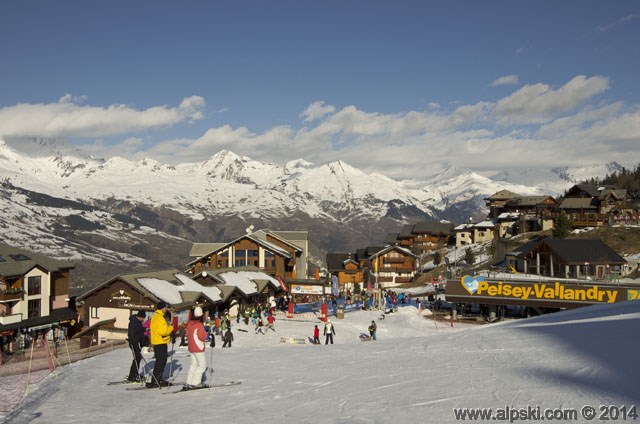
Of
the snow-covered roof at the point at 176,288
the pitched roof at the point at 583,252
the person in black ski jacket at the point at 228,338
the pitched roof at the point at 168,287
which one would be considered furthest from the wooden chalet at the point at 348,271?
the person in black ski jacket at the point at 228,338

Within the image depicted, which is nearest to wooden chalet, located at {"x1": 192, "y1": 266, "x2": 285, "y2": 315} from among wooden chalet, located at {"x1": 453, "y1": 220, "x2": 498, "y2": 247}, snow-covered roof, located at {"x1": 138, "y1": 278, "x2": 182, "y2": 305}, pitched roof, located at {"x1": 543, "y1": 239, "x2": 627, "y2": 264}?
snow-covered roof, located at {"x1": 138, "y1": 278, "x2": 182, "y2": 305}

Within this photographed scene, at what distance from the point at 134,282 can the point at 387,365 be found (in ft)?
103

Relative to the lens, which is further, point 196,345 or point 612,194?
point 612,194

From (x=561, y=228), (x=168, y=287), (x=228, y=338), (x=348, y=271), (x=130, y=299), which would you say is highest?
(x=561, y=228)

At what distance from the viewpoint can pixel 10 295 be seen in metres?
46.5

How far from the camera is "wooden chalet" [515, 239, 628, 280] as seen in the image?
Result: 2167 inches

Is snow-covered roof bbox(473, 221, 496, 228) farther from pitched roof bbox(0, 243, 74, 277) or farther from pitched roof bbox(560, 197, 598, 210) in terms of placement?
pitched roof bbox(0, 243, 74, 277)

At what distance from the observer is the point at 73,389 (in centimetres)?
1222

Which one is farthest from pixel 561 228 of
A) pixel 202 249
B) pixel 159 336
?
pixel 159 336

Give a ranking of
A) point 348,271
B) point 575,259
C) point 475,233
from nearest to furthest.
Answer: point 575,259 < point 348,271 < point 475,233

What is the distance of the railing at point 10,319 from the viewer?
43.1m

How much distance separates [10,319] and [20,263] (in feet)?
22.6

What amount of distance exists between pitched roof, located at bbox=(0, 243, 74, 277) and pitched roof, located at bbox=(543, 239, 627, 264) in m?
50.2

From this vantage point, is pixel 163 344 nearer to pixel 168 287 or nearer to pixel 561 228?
pixel 168 287
